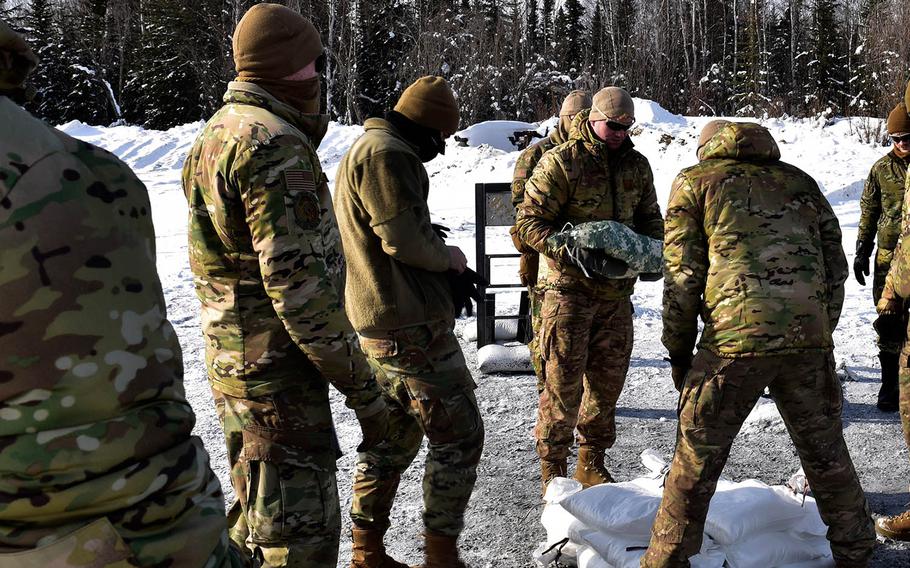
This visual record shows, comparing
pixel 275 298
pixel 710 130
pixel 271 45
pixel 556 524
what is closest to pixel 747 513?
pixel 556 524

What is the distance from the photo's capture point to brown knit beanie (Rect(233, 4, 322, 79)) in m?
2.43

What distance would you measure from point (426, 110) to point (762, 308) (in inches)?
59.3

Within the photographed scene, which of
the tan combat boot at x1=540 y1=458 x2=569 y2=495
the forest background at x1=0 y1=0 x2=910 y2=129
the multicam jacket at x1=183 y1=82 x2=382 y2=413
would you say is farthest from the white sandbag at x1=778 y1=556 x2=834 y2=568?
the forest background at x1=0 y1=0 x2=910 y2=129

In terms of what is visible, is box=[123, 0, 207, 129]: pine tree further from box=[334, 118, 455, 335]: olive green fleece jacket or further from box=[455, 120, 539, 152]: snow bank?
box=[334, 118, 455, 335]: olive green fleece jacket

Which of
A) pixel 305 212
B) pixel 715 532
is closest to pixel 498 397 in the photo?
pixel 715 532

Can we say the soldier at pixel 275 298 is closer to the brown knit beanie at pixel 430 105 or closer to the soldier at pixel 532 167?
the brown knit beanie at pixel 430 105

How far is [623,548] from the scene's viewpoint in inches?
125

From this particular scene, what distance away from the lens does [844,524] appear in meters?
2.97

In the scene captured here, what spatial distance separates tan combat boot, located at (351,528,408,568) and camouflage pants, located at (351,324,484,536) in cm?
25

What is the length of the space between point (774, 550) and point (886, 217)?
10.9ft

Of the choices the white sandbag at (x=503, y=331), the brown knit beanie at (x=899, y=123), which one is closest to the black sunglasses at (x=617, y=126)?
the brown knit beanie at (x=899, y=123)

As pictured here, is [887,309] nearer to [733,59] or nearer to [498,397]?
[498,397]

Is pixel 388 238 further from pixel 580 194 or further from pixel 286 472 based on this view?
pixel 580 194

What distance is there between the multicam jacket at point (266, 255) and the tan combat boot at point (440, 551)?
3.62 ft
